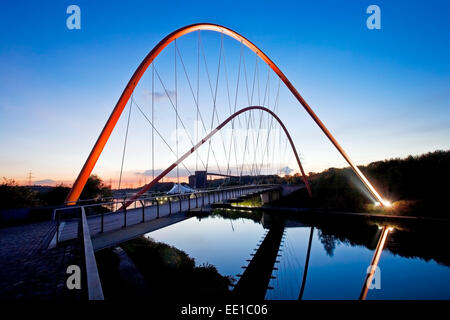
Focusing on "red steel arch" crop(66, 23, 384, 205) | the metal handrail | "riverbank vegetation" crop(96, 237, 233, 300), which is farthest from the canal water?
the metal handrail

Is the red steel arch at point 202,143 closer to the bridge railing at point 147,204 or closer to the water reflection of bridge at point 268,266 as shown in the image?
the bridge railing at point 147,204

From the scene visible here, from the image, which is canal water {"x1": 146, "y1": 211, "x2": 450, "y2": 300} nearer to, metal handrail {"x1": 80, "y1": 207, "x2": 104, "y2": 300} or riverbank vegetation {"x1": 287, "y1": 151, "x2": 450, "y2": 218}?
riverbank vegetation {"x1": 287, "y1": 151, "x2": 450, "y2": 218}

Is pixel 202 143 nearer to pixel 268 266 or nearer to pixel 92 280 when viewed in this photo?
pixel 268 266

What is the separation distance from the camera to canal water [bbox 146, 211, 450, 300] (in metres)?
13.0

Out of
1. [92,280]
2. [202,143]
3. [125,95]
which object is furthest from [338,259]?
[92,280]

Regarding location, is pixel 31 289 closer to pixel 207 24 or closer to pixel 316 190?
pixel 207 24

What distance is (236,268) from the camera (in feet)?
59.2

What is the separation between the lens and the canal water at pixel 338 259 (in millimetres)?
13023

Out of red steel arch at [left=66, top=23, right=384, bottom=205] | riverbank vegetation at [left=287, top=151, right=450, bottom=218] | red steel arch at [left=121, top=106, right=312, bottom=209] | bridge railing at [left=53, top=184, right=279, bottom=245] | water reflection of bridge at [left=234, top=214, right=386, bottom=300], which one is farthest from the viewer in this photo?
riverbank vegetation at [left=287, top=151, right=450, bottom=218]

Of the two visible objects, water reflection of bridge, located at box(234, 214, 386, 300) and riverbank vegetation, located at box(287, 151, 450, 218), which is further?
riverbank vegetation, located at box(287, 151, 450, 218)

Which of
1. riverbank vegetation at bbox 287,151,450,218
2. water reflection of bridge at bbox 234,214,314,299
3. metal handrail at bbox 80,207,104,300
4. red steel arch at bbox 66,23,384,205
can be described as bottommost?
water reflection of bridge at bbox 234,214,314,299

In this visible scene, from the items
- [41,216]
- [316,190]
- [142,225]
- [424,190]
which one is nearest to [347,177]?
[316,190]

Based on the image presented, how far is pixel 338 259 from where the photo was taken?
60.7 ft
